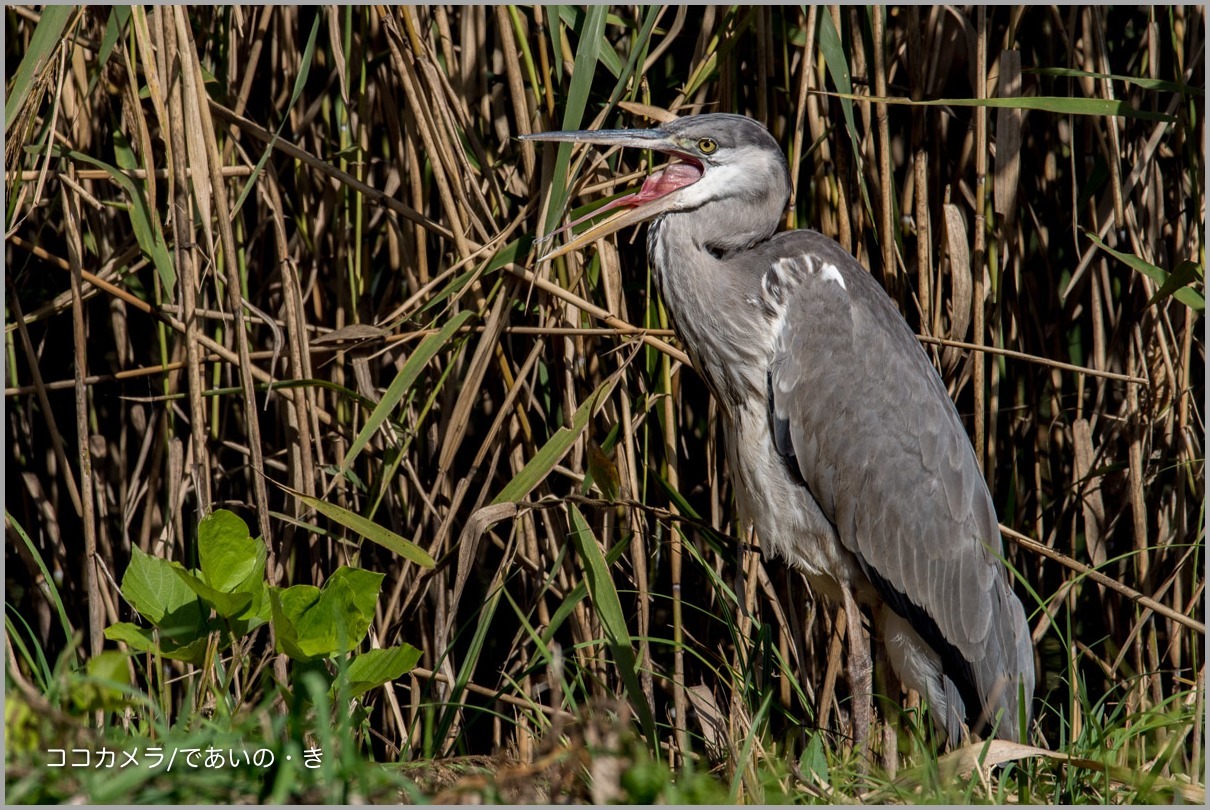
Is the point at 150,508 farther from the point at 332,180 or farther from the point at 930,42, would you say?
the point at 930,42

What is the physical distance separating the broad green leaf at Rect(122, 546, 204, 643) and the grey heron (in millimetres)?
1329

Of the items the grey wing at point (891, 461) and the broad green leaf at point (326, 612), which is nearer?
the broad green leaf at point (326, 612)

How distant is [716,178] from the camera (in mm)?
2818

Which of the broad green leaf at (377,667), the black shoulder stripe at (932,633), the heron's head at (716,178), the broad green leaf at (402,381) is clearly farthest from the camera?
the black shoulder stripe at (932,633)

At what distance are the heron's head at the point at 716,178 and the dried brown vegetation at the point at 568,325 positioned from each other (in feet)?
0.44

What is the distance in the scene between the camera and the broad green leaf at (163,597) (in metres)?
2.22

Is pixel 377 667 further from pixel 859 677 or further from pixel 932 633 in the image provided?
pixel 932 633

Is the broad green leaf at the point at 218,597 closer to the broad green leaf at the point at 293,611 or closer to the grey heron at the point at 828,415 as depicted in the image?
the broad green leaf at the point at 293,611

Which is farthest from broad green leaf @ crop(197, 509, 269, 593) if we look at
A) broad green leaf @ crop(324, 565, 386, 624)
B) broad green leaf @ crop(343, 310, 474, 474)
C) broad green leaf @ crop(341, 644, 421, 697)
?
broad green leaf @ crop(343, 310, 474, 474)

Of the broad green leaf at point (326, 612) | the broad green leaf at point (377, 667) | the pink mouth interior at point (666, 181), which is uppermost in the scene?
the pink mouth interior at point (666, 181)

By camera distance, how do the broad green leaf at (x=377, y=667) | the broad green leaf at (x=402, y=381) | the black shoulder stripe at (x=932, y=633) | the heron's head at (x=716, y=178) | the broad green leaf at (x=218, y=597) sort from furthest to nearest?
the black shoulder stripe at (x=932, y=633)
the heron's head at (x=716, y=178)
the broad green leaf at (x=402, y=381)
the broad green leaf at (x=377, y=667)
the broad green leaf at (x=218, y=597)

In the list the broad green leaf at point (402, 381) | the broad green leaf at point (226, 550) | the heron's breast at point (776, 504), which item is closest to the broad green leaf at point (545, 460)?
the broad green leaf at point (402, 381)

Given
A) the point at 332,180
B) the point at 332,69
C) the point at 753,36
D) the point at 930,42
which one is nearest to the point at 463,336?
the point at 332,180

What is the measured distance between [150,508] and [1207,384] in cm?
298
